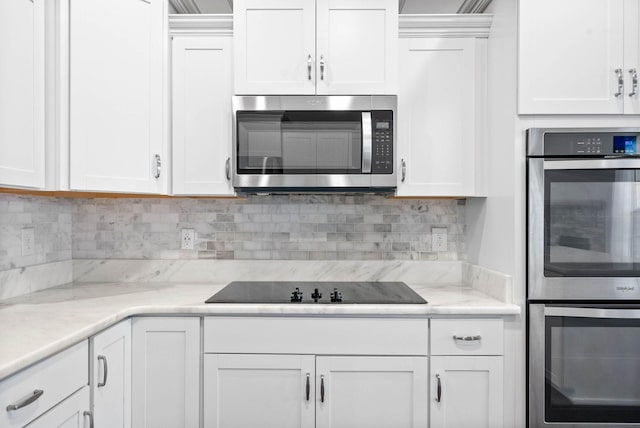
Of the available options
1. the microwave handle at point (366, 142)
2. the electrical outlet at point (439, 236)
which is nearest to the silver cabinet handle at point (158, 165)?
the microwave handle at point (366, 142)

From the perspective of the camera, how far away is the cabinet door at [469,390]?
5.90 ft

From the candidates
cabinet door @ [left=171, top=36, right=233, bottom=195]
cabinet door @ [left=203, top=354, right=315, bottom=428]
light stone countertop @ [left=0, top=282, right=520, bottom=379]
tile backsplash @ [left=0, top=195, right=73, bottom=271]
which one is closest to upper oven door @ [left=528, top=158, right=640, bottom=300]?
light stone countertop @ [left=0, top=282, right=520, bottom=379]

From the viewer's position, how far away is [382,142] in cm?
204

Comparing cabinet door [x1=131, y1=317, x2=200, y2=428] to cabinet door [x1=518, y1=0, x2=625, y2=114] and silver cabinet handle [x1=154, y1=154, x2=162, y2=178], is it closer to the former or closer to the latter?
silver cabinet handle [x1=154, y1=154, x2=162, y2=178]

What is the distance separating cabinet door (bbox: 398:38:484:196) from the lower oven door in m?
0.69

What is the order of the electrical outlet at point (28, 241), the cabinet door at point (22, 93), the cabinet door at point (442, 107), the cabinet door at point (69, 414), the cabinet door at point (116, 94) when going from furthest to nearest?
the cabinet door at point (442, 107)
the electrical outlet at point (28, 241)
the cabinet door at point (116, 94)
the cabinet door at point (22, 93)
the cabinet door at point (69, 414)

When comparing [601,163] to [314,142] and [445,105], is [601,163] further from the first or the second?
[314,142]

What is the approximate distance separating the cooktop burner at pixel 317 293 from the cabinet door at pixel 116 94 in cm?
63

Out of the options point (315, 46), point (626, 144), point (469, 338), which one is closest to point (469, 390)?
point (469, 338)

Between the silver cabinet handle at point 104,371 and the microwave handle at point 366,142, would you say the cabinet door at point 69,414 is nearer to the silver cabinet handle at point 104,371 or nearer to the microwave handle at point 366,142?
the silver cabinet handle at point 104,371

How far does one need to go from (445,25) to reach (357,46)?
0.45 meters

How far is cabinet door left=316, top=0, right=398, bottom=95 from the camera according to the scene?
2039 mm

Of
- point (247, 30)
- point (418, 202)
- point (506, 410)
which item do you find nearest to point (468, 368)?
point (506, 410)

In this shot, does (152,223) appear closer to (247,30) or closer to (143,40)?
(143,40)
